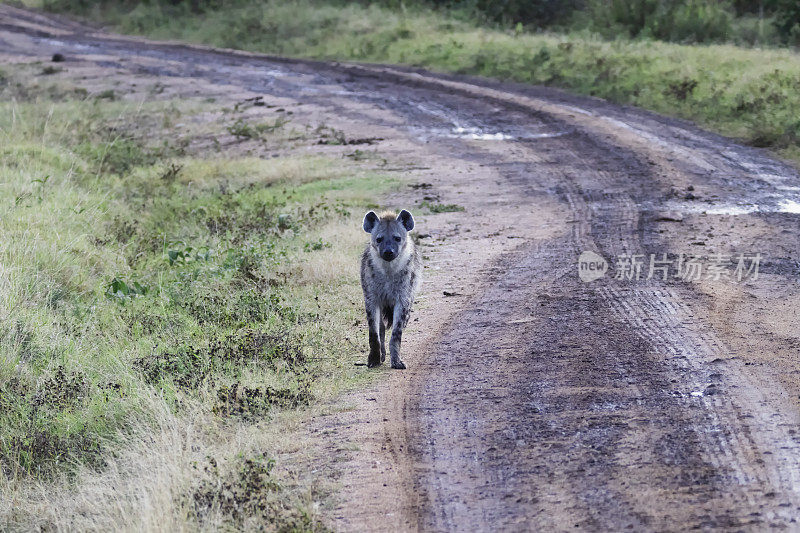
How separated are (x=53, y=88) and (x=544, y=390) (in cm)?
2148

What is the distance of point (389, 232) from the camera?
7.83 metres

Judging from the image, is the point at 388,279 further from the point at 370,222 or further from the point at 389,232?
the point at 370,222

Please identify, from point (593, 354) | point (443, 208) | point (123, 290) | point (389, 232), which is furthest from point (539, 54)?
point (593, 354)

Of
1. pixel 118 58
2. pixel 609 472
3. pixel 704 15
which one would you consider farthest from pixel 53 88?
pixel 609 472

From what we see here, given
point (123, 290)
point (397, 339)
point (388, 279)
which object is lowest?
point (123, 290)

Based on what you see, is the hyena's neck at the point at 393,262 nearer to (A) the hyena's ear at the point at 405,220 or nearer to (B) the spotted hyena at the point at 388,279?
(B) the spotted hyena at the point at 388,279

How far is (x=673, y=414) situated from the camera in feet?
20.8

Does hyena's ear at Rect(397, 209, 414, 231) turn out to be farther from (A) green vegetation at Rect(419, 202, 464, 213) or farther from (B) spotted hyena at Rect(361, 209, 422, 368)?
(A) green vegetation at Rect(419, 202, 464, 213)

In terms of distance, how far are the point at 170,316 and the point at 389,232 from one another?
278cm

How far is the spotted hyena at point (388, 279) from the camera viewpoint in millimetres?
7695

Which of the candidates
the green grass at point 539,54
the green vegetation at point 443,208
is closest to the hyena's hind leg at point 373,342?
the green vegetation at point 443,208

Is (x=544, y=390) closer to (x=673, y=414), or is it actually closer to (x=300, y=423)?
(x=673, y=414)

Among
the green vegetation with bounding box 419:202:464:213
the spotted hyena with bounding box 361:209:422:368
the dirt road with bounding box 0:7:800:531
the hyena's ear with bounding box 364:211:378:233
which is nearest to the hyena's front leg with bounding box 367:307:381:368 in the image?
the spotted hyena with bounding box 361:209:422:368

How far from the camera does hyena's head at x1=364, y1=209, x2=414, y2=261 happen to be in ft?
25.2
